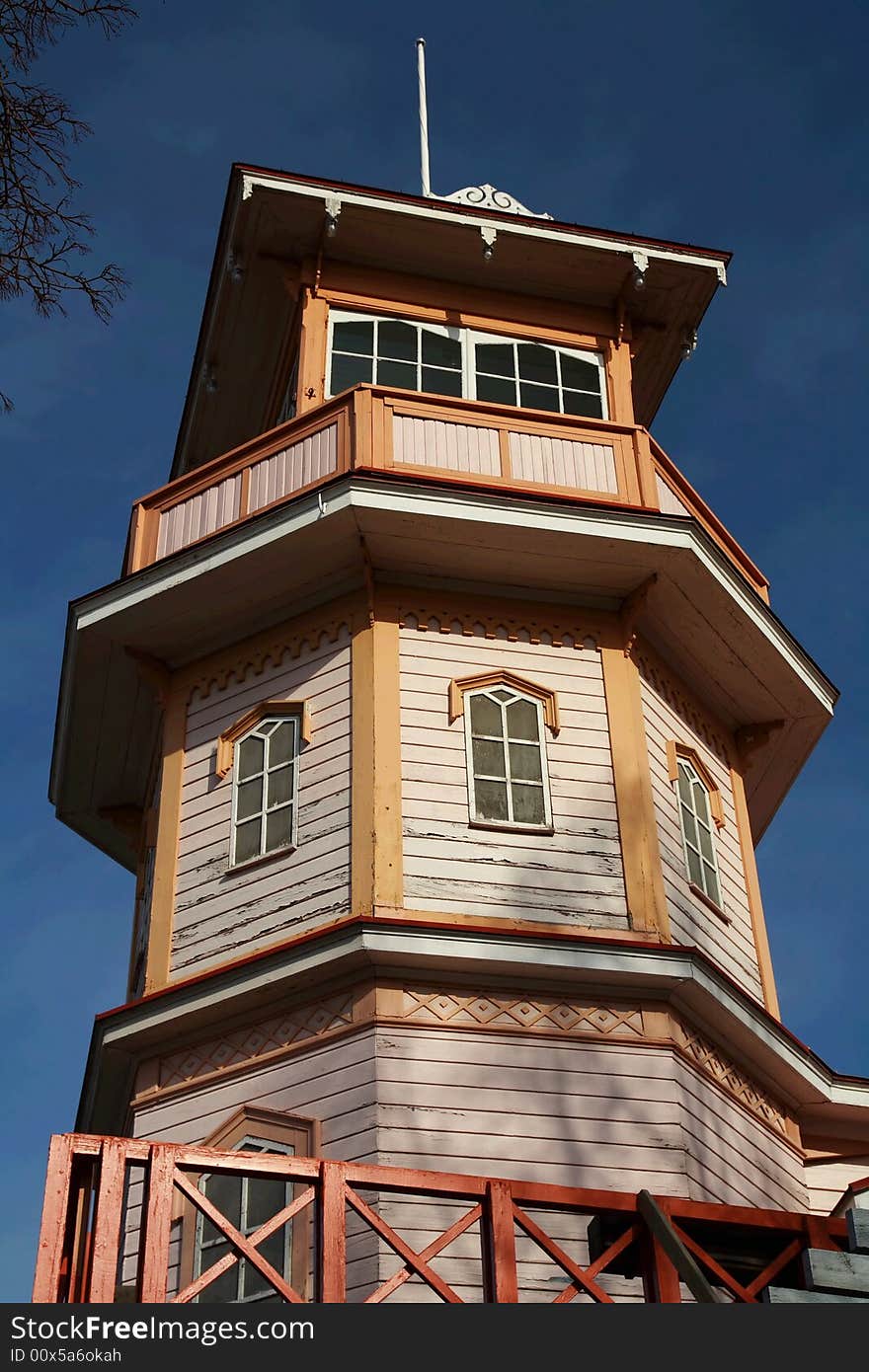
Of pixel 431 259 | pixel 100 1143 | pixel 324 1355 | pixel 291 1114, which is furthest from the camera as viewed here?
pixel 431 259

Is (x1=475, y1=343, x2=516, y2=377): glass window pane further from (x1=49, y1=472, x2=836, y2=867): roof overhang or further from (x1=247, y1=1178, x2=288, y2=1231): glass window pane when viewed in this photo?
(x1=247, y1=1178, x2=288, y2=1231): glass window pane

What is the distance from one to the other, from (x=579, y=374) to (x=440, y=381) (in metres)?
1.63

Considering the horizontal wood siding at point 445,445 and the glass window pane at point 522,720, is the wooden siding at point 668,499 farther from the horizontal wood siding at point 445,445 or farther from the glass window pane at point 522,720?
the glass window pane at point 522,720

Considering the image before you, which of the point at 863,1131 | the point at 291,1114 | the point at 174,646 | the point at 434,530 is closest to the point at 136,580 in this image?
the point at 174,646

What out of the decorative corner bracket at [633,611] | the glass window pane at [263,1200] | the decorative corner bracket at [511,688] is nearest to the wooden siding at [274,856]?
the decorative corner bracket at [511,688]

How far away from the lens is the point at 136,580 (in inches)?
641

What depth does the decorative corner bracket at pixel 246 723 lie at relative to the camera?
15.5 meters

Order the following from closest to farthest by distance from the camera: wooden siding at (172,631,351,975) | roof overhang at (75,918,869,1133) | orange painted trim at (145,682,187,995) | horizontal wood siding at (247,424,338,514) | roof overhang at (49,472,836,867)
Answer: roof overhang at (75,918,869,1133) < wooden siding at (172,631,351,975) < orange painted trim at (145,682,187,995) < roof overhang at (49,472,836,867) < horizontal wood siding at (247,424,338,514)

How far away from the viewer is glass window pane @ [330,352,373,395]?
17781 millimetres

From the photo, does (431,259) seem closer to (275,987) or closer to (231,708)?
(231,708)

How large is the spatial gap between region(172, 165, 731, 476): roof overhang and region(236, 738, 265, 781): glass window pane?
221 inches

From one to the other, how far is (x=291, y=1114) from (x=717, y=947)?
180 inches

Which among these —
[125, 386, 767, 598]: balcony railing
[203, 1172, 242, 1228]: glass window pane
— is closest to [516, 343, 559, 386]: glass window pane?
[125, 386, 767, 598]: balcony railing

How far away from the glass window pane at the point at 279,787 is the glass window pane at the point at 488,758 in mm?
1652
